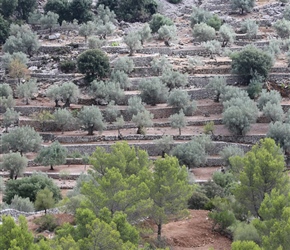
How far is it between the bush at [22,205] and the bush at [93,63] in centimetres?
2763

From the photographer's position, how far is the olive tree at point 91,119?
192 ft

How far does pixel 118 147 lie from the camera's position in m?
35.5

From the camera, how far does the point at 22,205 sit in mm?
38906

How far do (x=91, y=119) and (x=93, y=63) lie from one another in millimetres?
8878

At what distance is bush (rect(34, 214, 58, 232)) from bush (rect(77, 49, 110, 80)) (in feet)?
107

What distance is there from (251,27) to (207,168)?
2837cm

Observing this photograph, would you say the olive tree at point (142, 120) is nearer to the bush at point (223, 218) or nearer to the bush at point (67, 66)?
the bush at point (67, 66)

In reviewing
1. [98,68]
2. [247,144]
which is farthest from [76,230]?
[98,68]

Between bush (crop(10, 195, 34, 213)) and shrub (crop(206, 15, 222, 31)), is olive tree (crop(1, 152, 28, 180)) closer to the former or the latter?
bush (crop(10, 195, 34, 213))

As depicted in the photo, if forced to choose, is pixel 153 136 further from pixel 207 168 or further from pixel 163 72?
pixel 163 72

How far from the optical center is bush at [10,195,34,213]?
38.8m

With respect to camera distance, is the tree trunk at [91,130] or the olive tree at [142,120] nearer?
the olive tree at [142,120]

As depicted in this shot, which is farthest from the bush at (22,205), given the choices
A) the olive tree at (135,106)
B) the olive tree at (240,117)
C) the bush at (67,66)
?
the bush at (67,66)

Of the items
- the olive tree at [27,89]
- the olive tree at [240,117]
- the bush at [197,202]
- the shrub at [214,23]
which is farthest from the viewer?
the shrub at [214,23]
